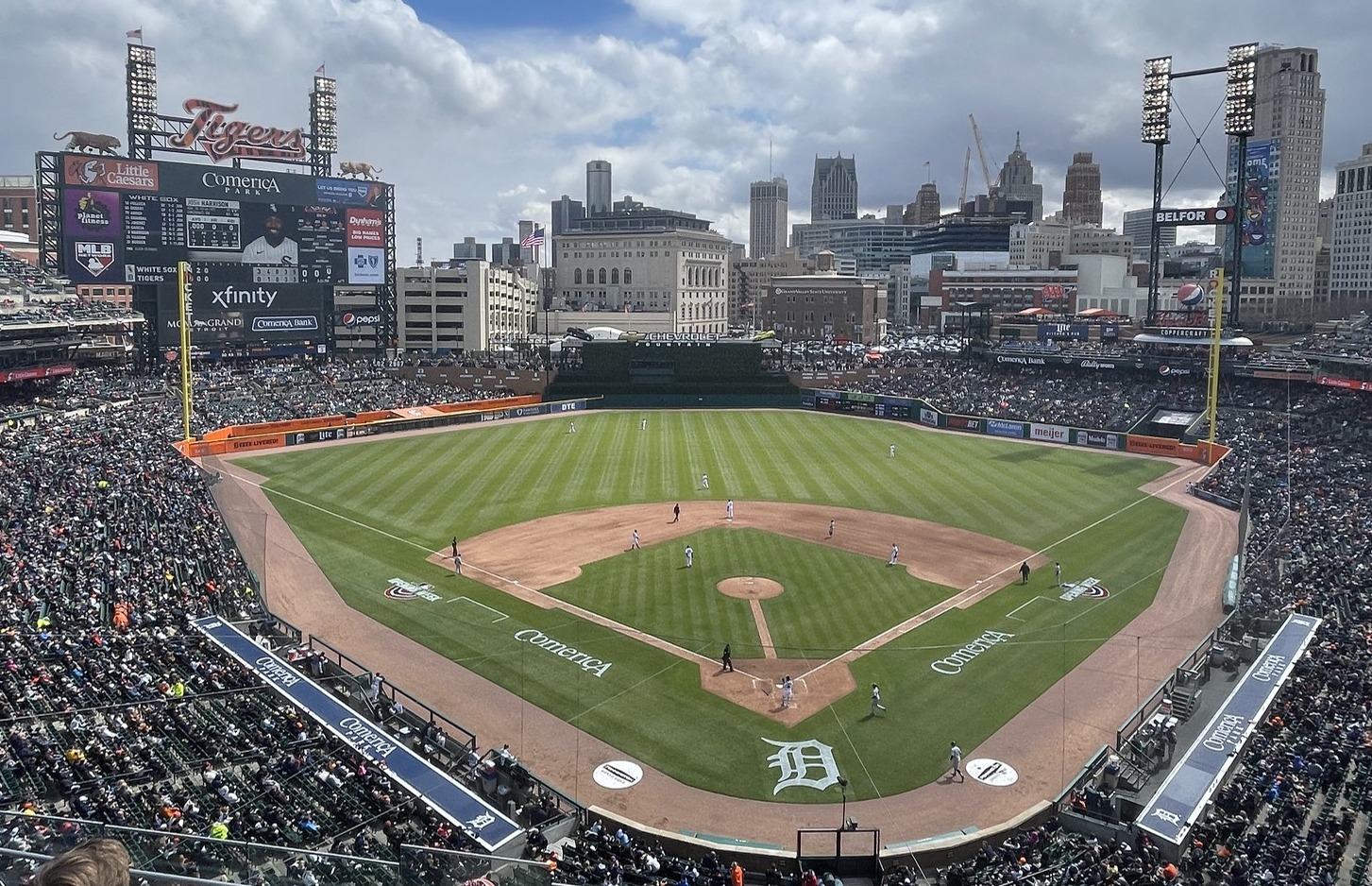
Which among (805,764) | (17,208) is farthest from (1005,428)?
(17,208)

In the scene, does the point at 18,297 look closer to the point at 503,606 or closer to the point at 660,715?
the point at 503,606

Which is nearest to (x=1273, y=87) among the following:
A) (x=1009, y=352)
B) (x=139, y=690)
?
(x=1009, y=352)

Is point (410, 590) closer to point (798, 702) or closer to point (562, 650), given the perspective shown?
point (562, 650)

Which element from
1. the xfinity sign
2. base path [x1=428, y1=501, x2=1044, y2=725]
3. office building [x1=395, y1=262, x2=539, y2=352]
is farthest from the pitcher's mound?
office building [x1=395, y1=262, x2=539, y2=352]

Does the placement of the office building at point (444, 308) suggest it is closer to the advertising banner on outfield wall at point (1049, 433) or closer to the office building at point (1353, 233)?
the advertising banner on outfield wall at point (1049, 433)

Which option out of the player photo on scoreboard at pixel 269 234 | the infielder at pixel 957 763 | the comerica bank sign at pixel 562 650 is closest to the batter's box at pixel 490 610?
the comerica bank sign at pixel 562 650
